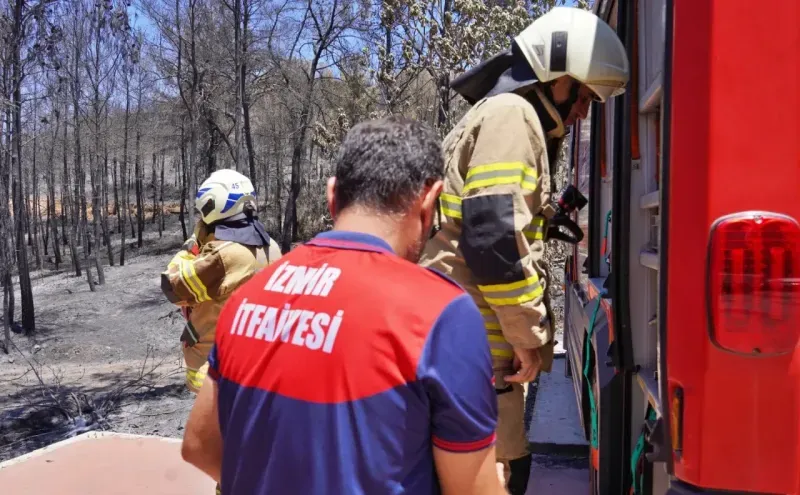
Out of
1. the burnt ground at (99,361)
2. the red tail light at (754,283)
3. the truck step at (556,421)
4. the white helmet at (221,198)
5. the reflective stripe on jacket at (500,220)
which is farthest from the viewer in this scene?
the burnt ground at (99,361)

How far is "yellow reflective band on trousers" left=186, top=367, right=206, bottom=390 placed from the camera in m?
3.63

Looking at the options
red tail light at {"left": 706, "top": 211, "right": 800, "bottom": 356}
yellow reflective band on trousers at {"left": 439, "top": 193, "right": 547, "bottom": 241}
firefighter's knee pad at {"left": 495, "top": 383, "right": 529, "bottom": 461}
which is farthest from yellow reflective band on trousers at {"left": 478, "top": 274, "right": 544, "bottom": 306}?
red tail light at {"left": 706, "top": 211, "right": 800, "bottom": 356}

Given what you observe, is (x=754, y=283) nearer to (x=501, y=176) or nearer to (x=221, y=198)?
(x=501, y=176)

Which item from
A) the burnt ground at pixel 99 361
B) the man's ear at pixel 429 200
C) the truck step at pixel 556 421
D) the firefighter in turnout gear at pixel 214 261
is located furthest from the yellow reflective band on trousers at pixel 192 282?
the burnt ground at pixel 99 361

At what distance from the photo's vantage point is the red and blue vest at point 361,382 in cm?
110

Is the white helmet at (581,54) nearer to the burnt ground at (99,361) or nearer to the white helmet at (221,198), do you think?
the white helmet at (221,198)

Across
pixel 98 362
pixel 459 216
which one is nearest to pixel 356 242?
pixel 459 216

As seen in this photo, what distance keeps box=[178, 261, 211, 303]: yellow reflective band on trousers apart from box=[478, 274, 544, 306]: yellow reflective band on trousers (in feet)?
5.73

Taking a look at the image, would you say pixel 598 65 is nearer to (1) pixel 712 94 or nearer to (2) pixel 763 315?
(1) pixel 712 94

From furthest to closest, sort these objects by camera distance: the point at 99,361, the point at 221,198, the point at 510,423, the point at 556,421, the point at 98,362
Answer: the point at 99,361, the point at 98,362, the point at 556,421, the point at 221,198, the point at 510,423

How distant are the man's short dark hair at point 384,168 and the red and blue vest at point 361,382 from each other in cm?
10

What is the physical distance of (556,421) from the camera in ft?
15.4

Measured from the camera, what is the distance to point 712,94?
1.44 m

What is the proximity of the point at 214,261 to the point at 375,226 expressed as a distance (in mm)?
2407
